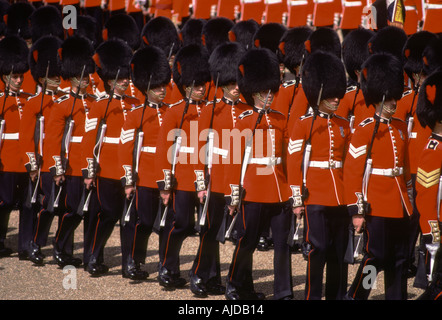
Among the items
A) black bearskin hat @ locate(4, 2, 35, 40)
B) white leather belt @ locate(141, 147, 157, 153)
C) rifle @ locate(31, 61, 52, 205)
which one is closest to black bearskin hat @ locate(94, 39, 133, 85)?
rifle @ locate(31, 61, 52, 205)

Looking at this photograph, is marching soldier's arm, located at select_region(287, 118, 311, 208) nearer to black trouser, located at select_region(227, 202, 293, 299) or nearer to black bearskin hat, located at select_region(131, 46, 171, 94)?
black trouser, located at select_region(227, 202, 293, 299)

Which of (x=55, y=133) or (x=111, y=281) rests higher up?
(x=55, y=133)

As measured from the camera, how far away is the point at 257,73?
19.4 ft

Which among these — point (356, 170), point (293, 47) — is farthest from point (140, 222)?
point (293, 47)

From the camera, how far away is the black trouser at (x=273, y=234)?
18.7ft

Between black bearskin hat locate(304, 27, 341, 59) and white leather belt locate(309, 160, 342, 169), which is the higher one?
black bearskin hat locate(304, 27, 341, 59)

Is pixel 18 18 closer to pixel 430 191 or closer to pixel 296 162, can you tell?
pixel 296 162

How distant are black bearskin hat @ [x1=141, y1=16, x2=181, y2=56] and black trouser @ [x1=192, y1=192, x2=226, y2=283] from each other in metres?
3.01

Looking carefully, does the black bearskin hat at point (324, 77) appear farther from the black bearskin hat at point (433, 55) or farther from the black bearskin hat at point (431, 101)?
the black bearskin hat at point (433, 55)

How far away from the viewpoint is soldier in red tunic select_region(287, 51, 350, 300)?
5441mm

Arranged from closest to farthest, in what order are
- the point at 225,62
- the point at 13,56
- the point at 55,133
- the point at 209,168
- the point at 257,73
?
the point at 257,73
the point at 209,168
the point at 225,62
the point at 55,133
the point at 13,56

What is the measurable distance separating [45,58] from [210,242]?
7.43ft

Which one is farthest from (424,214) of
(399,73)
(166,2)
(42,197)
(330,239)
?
(166,2)

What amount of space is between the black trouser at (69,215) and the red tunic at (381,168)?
7.38 ft
